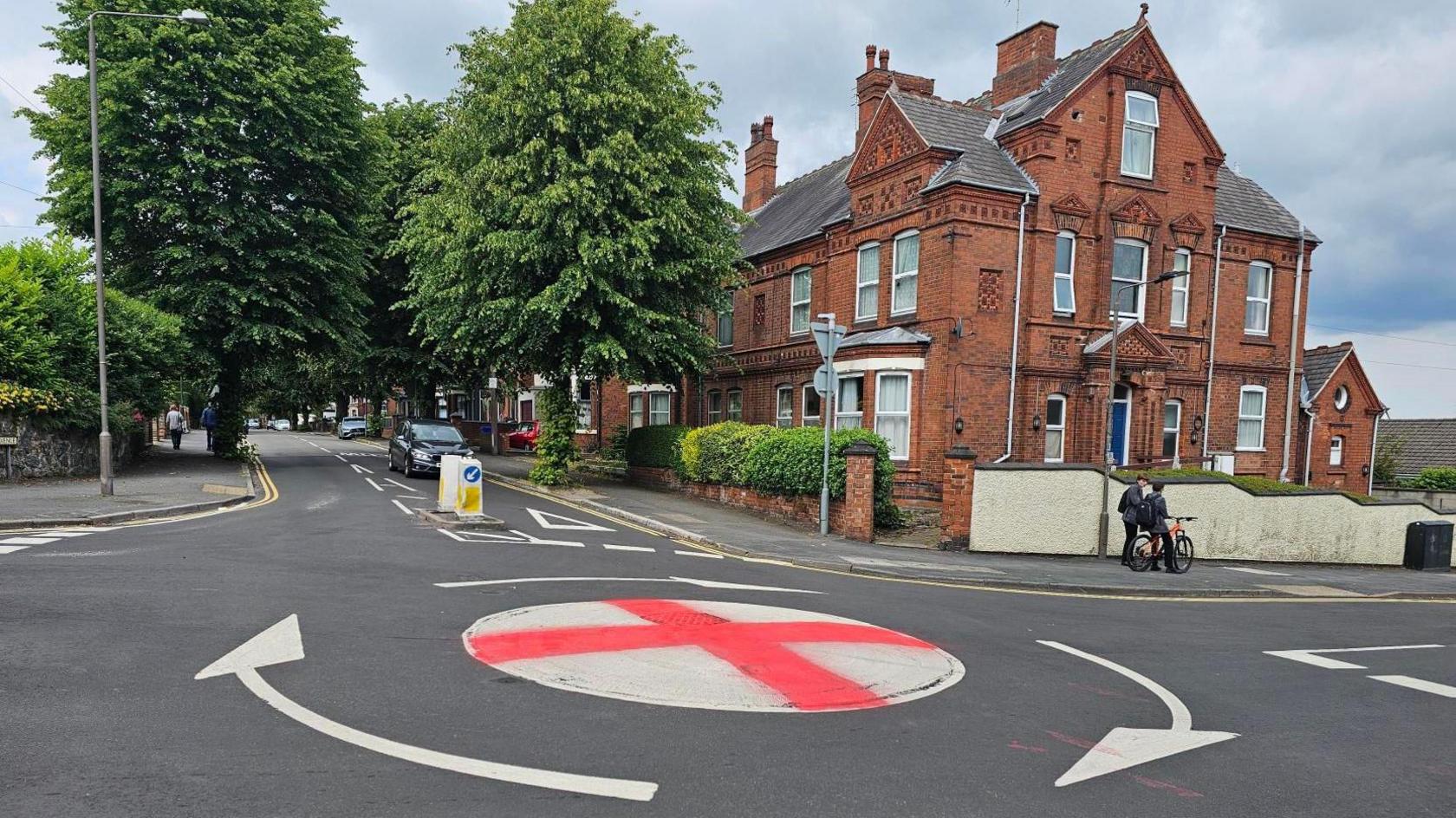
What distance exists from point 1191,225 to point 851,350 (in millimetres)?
10239

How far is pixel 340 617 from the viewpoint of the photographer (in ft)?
24.4

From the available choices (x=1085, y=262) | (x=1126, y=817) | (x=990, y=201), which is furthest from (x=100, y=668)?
(x=1085, y=262)

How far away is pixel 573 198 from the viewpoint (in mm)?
19125

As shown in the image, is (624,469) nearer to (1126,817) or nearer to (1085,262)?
(1085,262)


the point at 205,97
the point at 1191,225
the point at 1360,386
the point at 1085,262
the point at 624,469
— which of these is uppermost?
the point at 205,97

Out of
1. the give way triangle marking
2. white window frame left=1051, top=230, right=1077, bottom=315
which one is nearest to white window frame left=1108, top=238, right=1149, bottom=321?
white window frame left=1051, top=230, right=1077, bottom=315

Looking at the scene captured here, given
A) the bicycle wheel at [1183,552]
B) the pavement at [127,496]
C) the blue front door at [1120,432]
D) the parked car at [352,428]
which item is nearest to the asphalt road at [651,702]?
the pavement at [127,496]

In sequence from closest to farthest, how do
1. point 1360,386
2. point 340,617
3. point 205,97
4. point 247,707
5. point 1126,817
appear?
point 1126,817
point 247,707
point 340,617
point 205,97
point 1360,386

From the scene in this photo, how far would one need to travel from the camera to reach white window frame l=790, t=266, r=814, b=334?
83.5 ft

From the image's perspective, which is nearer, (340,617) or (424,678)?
(424,678)

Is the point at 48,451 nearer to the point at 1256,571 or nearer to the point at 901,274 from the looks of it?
the point at 901,274

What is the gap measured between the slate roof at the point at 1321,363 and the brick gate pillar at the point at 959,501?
16.6 metres

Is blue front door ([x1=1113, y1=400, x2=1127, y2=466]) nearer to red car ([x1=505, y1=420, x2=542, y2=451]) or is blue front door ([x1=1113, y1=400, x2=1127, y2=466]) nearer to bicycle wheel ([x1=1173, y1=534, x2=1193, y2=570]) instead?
bicycle wheel ([x1=1173, y1=534, x2=1193, y2=570])

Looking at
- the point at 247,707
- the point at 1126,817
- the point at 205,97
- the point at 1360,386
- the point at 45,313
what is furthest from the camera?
the point at 1360,386
